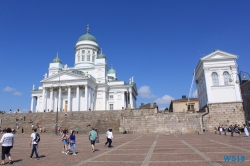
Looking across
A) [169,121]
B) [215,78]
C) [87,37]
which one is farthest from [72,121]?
[87,37]

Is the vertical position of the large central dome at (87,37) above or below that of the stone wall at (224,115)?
above

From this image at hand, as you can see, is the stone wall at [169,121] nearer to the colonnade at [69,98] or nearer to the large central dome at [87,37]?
the colonnade at [69,98]

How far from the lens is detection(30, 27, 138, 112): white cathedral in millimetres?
55562

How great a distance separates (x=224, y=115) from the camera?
3525cm

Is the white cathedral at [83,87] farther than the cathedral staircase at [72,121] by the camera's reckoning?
Yes

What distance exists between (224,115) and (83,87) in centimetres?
3634

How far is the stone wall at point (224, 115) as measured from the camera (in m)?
34.9

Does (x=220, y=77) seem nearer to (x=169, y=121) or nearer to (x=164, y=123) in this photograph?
(x=169, y=121)

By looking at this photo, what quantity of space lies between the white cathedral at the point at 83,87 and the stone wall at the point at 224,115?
19.2m

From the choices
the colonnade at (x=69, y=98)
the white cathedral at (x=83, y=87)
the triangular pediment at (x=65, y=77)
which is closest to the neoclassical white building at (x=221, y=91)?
the white cathedral at (x=83, y=87)

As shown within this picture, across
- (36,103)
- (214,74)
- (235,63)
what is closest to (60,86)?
(36,103)

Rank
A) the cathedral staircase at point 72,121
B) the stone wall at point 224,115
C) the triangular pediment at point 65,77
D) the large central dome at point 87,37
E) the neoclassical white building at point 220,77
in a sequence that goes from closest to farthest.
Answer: the stone wall at point 224,115 → the cathedral staircase at point 72,121 → the neoclassical white building at point 220,77 → the triangular pediment at point 65,77 → the large central dome at point 87,37

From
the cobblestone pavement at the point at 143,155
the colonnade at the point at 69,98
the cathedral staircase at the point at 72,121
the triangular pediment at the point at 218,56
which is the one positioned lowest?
the cobblestone pavement at the point at 143,155

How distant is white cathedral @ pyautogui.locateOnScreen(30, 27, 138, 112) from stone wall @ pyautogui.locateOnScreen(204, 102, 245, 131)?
19.2m
